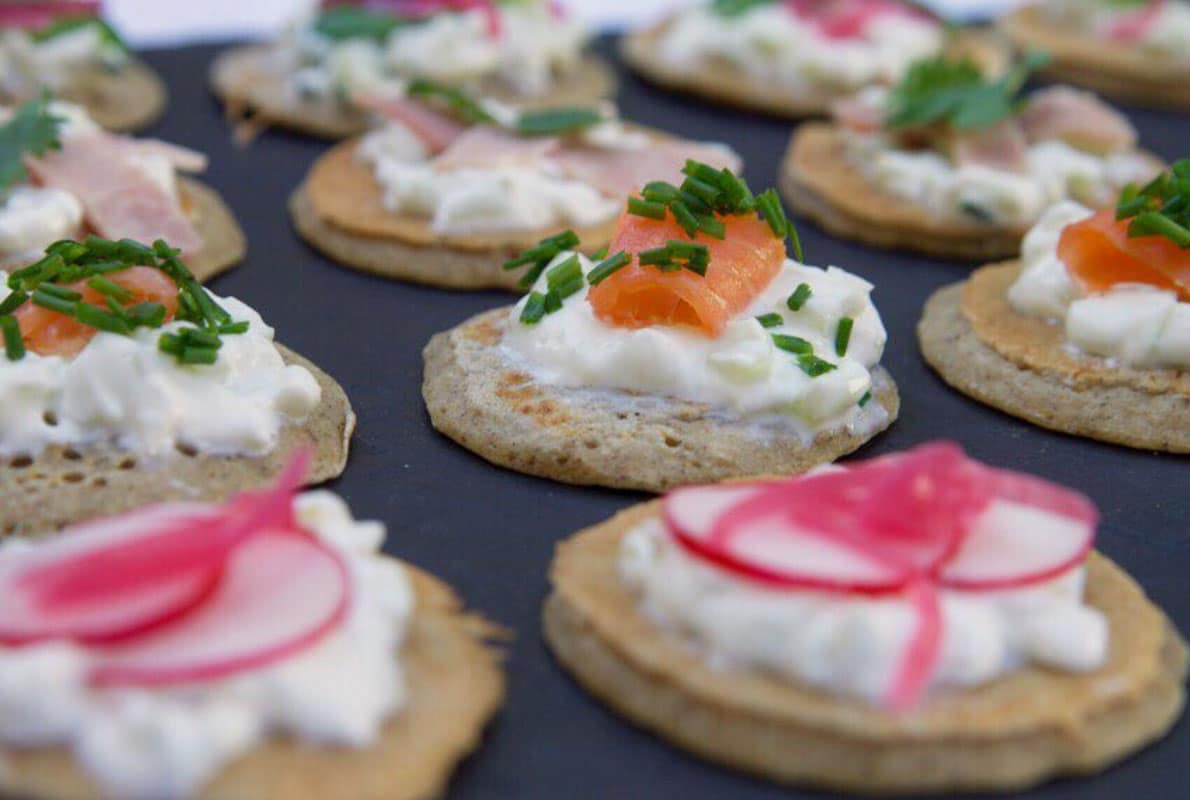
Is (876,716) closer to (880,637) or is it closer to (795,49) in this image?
(880,637)

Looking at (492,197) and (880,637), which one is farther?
(492,197)

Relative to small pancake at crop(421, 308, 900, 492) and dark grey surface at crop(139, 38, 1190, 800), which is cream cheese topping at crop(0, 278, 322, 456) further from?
small pancake at crop(421, 308, 900, 492)

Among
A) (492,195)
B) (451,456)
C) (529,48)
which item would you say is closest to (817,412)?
(451,456)

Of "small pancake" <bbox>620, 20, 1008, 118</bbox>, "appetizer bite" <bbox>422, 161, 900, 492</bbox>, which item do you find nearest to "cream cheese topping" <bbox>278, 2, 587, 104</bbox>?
"small pancake" <bbox>620, 20, 1008, 118</bbox>

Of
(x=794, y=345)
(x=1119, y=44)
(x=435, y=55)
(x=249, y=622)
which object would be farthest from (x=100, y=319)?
(x=1119, y=44)

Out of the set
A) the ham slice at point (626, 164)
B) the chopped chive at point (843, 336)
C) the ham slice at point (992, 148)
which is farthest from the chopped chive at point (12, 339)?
the ham slice at point (992, 148)

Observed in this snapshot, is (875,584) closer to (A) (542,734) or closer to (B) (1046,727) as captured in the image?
(B) (1046,727)

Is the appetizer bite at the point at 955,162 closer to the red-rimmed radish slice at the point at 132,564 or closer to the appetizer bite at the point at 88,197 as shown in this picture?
the appetizer bite at the point at 88,197
